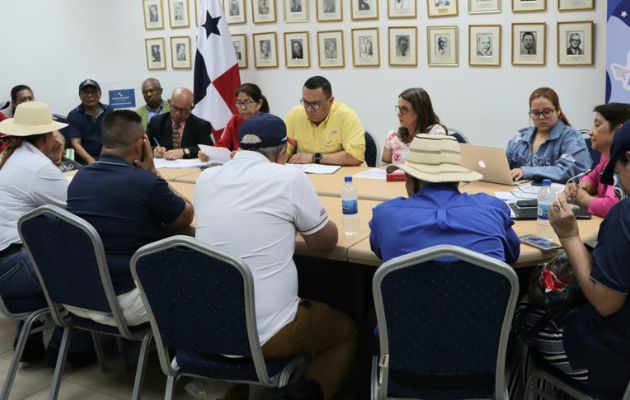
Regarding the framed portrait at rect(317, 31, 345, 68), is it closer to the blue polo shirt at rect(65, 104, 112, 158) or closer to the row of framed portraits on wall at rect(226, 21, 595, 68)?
→ the row of framed portraits on wall at rect(226, 21, 595, 68)

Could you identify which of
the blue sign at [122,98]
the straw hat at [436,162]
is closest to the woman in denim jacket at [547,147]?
the straw hat at [436,162]

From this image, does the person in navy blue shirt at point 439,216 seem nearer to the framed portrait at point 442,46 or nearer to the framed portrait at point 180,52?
the framed portrait at point 442,46

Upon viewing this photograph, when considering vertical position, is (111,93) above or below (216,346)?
above

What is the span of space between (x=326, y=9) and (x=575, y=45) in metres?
2.12

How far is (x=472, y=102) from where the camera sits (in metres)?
5.12

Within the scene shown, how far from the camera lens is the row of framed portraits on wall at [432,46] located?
4.57 m

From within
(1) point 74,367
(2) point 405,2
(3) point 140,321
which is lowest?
(1) point 74,367

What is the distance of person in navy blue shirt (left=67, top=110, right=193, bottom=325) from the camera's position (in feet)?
8.46

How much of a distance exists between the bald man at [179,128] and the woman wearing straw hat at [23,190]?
199cm

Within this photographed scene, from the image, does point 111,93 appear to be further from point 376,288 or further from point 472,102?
point 376,288

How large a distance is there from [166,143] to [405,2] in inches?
87.9

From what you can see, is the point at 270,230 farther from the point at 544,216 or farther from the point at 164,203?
the point at 544,216

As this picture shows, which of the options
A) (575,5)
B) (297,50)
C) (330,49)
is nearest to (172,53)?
(297,50)

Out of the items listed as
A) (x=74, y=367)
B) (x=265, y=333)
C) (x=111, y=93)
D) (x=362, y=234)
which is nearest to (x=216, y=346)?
(x=265, y=333)
